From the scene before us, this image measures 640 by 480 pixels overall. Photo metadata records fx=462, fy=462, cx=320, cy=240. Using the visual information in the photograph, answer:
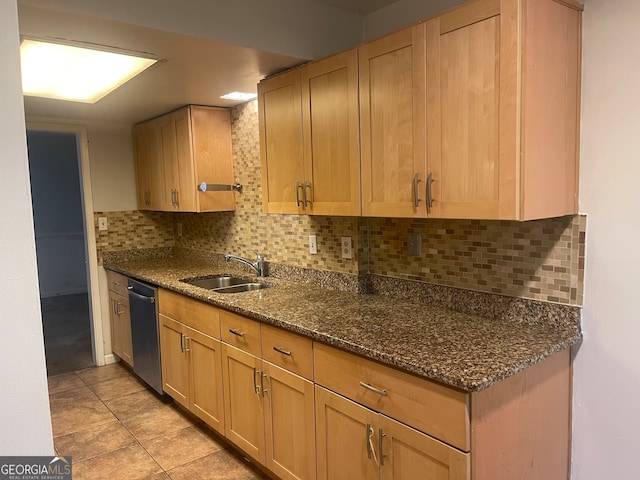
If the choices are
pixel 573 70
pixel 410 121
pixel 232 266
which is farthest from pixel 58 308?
pixel 573 70

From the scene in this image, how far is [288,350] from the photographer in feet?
6.50

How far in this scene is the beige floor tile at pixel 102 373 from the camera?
12.3 feet

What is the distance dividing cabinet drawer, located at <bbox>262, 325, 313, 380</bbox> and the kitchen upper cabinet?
29.6 inches

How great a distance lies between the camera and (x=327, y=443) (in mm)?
1828

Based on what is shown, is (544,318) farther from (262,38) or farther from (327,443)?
(262,38)

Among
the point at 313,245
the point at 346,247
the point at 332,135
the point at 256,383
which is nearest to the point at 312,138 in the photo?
the point at 332,135

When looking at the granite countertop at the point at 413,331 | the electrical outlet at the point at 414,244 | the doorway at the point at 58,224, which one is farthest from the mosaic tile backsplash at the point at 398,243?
the doorway at the point at 58,224

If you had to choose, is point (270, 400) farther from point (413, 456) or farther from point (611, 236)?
point (611, 236)

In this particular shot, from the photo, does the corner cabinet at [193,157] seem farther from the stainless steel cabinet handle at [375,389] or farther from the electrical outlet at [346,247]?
the stainless steel cabinet handle at [375,389]

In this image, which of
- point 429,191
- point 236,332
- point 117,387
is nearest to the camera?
point 429,191

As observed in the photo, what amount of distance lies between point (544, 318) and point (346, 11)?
1769 millimetres

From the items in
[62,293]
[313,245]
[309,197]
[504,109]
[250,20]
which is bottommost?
[62,293]

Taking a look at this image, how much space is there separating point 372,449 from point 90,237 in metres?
3.27

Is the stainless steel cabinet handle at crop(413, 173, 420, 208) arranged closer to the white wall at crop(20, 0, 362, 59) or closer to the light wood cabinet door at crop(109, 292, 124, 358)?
the white wall at crop(20, 0, 362, 59)
